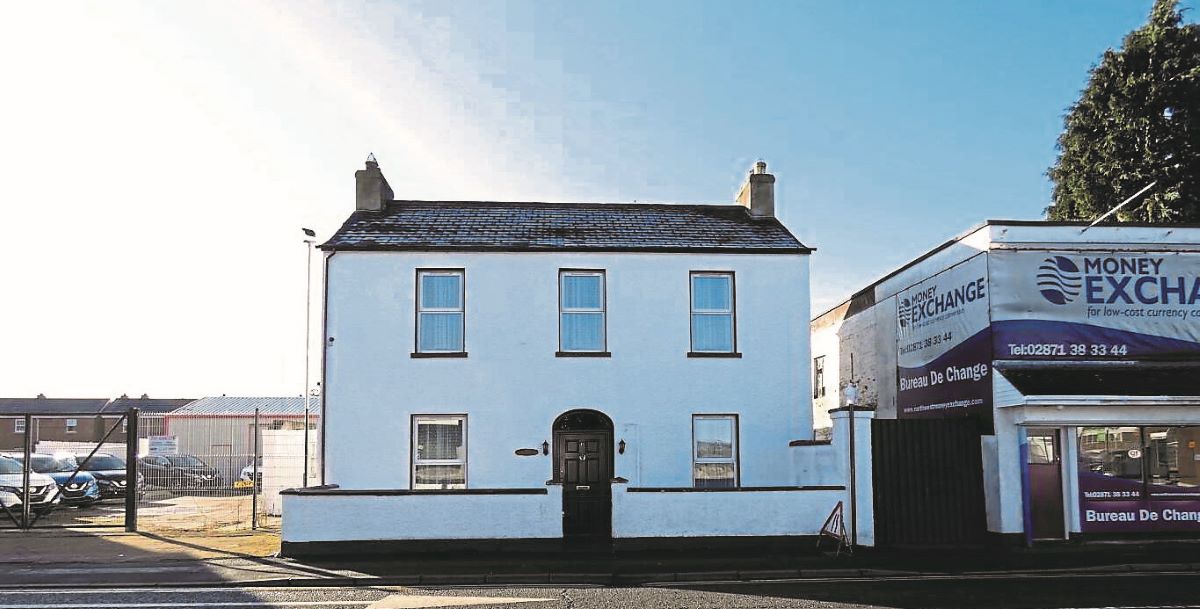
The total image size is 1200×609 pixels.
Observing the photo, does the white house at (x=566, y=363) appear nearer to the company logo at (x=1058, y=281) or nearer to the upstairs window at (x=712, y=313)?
the upstairs window at (x=712, y=313)

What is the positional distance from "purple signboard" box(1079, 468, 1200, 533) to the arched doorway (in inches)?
340

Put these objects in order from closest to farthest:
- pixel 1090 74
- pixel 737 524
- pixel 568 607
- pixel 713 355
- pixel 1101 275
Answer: pixel 568 607, pixel 737 524, pixel 1101 275, pixel 713 355, pixel 1090 74

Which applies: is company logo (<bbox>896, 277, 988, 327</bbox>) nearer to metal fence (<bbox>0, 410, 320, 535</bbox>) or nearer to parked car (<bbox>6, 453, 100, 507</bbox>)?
metal fence (<bbox>0, 410, 320, 535</bbox>)

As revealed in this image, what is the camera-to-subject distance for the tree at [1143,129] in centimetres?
3108

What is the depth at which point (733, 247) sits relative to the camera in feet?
64.2

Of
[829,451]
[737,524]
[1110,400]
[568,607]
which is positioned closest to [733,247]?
[829,451]

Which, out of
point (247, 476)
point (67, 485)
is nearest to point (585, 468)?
point (67, 485)

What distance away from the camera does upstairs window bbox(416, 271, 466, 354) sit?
62.5ft

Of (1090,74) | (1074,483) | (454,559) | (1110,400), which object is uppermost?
(1090,74)

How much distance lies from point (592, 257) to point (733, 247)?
292 centimetres

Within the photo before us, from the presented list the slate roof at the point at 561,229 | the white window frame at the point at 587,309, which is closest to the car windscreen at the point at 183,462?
the slate roof at the point at 561,229

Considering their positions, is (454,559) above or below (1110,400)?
below

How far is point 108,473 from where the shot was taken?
29.9 metres

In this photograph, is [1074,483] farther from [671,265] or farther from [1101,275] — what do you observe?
[671,265]
